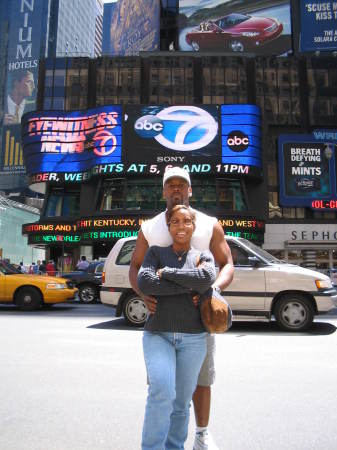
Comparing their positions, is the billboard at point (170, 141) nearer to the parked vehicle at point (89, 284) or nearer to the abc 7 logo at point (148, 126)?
the abc 7 logo at point (148, 126)

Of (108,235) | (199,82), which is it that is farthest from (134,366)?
(199,82)

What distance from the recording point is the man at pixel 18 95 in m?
126

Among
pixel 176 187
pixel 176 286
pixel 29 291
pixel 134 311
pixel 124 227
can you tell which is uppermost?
pixel 124 227

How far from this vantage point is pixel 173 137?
31734 millimetres

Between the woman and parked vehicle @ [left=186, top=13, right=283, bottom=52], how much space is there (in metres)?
57.0

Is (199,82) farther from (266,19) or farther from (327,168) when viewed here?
(266,19)

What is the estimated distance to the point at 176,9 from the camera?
6962cm

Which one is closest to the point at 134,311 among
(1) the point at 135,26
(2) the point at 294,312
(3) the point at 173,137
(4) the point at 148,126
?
(2) the point at 294,312

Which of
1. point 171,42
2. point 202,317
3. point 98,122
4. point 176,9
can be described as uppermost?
point 176,9

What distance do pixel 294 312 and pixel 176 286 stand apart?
22.2 feet

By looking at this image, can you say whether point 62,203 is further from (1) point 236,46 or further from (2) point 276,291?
(1) point 236,46

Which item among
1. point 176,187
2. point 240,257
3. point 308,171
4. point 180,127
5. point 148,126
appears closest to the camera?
point 176,187

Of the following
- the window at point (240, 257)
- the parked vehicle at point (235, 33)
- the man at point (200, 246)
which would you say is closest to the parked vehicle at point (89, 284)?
the window at point (240, 257)

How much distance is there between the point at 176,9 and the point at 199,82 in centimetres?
3559
